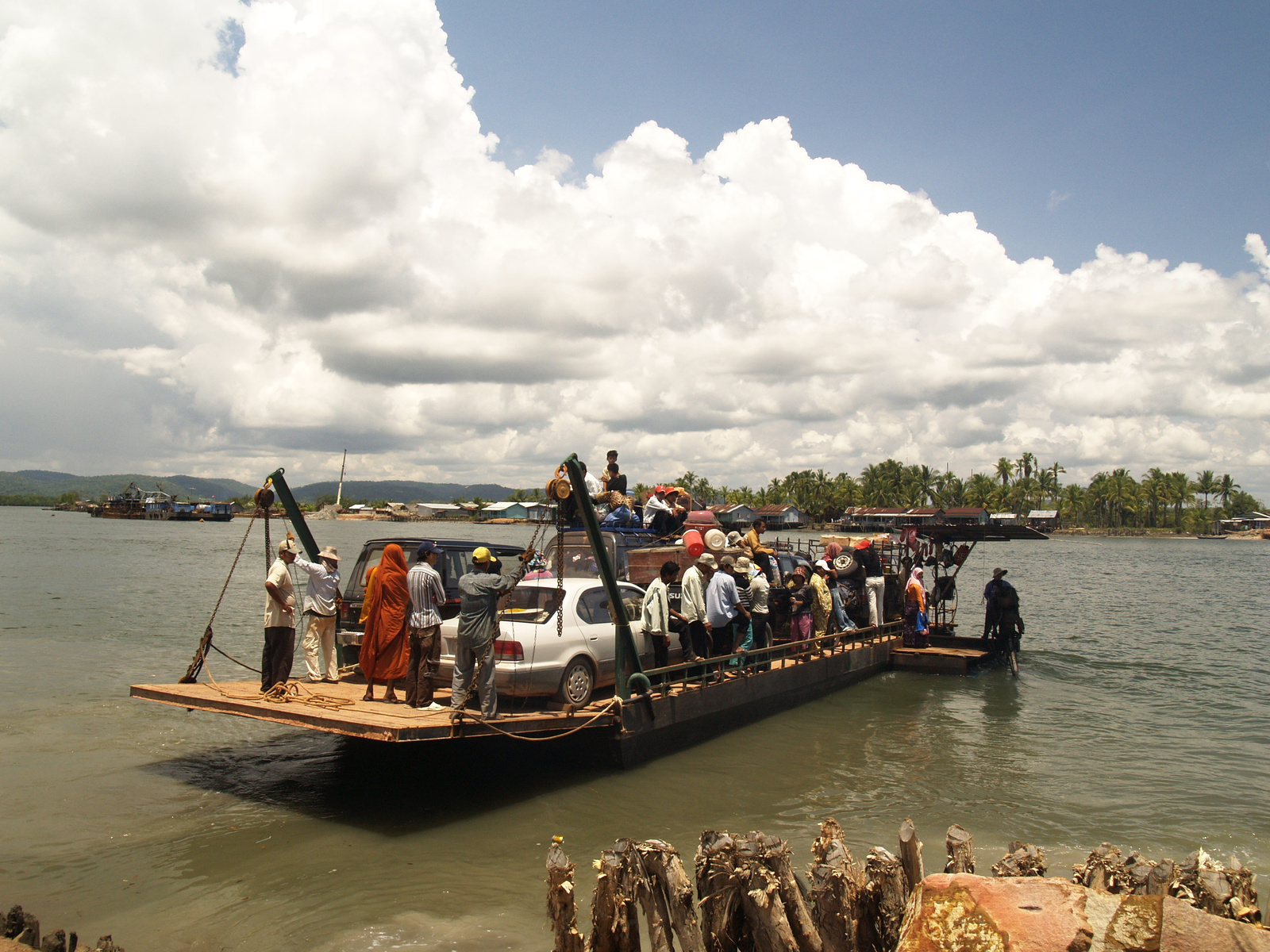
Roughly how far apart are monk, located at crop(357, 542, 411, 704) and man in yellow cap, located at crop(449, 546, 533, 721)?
1.09m

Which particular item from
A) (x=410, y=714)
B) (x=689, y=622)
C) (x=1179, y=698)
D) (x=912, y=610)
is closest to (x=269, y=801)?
(x=410, y=714)

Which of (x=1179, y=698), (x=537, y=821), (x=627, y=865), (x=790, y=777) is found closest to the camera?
(x=627, y=865)

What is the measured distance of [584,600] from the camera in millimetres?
10148

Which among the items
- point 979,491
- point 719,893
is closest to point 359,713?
point 719,893

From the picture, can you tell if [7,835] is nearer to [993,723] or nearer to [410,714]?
[410,714]

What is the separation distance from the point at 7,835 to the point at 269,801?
8.61 ft

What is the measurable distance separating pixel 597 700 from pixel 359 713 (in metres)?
3.50

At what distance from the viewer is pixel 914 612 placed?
19234mm

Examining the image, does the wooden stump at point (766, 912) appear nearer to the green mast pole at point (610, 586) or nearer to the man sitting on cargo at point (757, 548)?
the green mast pole at point (610, 586)

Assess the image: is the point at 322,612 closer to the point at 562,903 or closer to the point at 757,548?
the point at 562,903

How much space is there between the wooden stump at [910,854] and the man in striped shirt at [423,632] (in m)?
5.61

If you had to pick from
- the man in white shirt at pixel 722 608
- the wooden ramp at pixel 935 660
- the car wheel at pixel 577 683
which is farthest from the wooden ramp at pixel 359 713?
the wooden ramp at pixel 935 660

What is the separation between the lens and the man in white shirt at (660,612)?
426 inches

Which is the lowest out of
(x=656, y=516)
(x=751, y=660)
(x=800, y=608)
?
(x=751, y=660)
